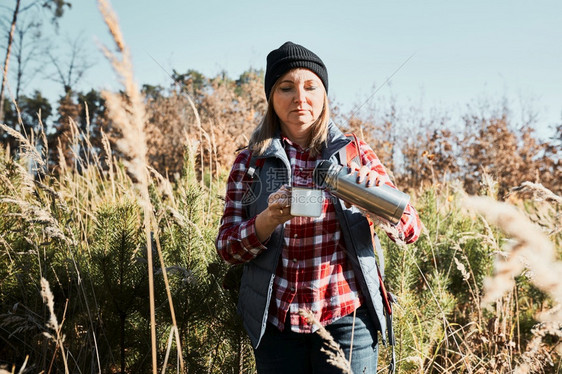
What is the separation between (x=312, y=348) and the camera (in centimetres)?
129

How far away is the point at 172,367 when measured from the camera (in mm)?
1609

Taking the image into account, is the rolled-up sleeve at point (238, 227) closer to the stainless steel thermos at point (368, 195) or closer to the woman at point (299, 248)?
the woman at point (299, 248)

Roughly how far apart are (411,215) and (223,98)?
9.86 meters

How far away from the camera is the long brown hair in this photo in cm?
138

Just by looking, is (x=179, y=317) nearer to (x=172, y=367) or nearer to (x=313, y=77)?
(x=172, y=367)

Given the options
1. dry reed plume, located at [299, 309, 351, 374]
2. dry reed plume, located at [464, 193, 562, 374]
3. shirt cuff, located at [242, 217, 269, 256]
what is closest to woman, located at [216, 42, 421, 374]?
shirt cuff, located at [242, 217, 269, 256]

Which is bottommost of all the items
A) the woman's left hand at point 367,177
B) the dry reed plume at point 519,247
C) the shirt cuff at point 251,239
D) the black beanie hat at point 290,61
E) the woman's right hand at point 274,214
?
the dry reed plume at point 519,247

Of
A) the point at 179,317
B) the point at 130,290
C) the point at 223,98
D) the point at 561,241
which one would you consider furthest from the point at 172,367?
the point at 223,98

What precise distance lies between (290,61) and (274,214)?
0.53 m

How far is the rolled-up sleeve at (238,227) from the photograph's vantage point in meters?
1.25

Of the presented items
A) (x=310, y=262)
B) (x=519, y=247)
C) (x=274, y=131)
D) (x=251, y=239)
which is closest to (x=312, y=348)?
(x=310, y=262)

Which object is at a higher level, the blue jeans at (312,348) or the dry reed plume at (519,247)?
the dry reed plume at (519,247)

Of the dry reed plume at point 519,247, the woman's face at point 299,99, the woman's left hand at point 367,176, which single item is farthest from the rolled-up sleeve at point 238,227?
the dry reed plume at point 519,247

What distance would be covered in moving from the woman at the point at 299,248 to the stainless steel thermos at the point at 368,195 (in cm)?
9
